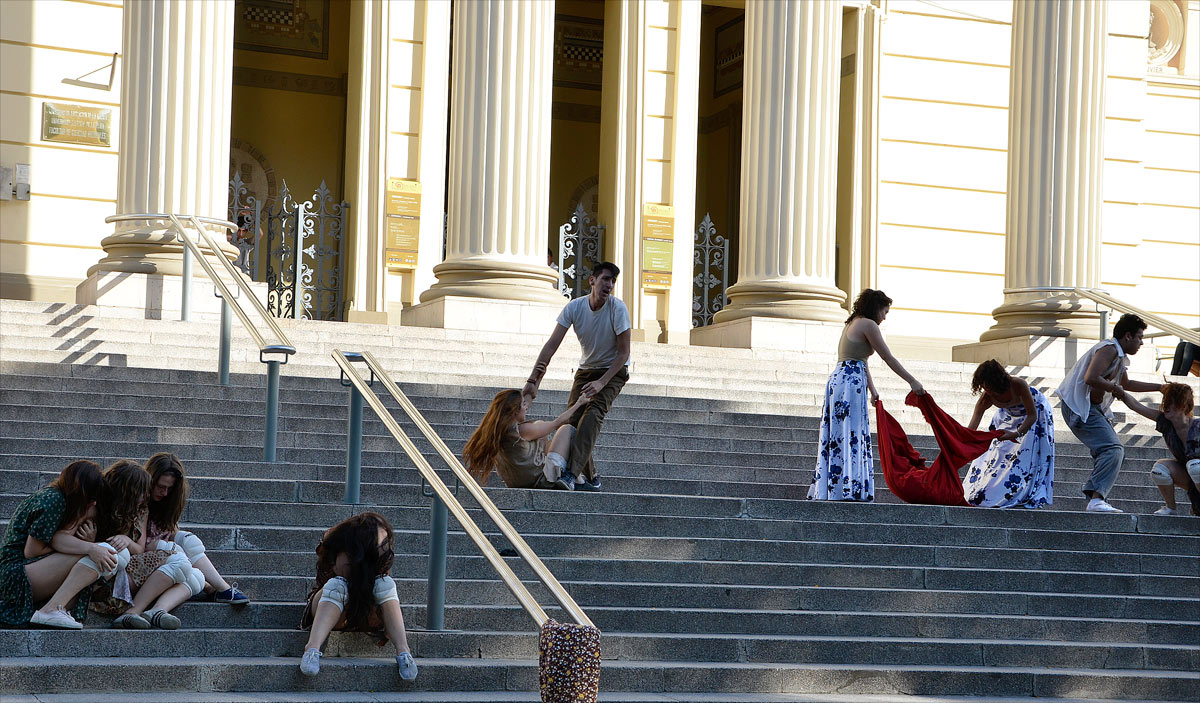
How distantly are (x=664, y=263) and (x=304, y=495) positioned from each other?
11.1 meters

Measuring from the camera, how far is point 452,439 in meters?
11.6

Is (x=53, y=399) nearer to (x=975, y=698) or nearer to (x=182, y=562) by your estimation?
(x=182, y=562)

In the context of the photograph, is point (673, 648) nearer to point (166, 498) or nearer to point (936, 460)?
point (166, 498)

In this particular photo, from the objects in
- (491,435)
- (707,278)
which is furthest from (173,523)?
(707,278)

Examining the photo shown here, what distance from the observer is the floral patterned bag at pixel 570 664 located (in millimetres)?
6676

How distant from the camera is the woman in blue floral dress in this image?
11.0 metres

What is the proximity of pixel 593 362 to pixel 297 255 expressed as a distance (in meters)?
8.87

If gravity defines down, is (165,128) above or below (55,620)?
above

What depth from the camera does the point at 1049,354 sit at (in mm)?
16859

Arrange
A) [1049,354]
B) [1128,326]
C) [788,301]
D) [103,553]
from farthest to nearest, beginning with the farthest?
[788,301] < [1049,354] < [1128,326] < [103,553]

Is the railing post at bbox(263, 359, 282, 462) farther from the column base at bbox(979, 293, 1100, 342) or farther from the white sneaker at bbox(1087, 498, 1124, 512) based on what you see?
the column base at bbox(979, 293, 1100, 342)

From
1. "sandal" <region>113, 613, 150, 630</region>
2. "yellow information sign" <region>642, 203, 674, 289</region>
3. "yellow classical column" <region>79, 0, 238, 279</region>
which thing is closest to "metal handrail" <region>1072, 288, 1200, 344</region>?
"yellow information sign" <region>642, 203, 674, 289</region>

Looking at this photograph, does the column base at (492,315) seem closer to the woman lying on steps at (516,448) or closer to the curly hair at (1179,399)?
the woman lying on steps at (516,448)

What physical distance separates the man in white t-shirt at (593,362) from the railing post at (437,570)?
2.29 metres
